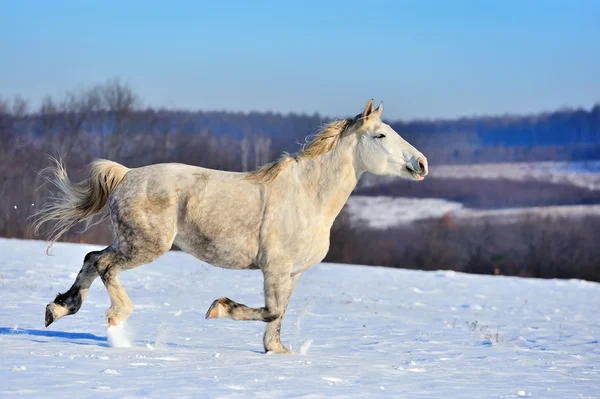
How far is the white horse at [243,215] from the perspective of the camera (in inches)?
307

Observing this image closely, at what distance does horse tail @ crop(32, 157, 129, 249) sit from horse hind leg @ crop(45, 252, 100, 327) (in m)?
0.52

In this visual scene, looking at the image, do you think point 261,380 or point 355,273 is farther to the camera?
point 355,273

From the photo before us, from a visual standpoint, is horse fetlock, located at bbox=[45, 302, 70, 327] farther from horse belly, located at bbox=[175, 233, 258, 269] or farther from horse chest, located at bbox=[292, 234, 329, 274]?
horse chest, located at bbox=[292, 234, 329, 274]

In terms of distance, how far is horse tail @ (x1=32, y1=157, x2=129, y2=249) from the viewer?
27.3 ft

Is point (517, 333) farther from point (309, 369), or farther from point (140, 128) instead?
point (140, 128)

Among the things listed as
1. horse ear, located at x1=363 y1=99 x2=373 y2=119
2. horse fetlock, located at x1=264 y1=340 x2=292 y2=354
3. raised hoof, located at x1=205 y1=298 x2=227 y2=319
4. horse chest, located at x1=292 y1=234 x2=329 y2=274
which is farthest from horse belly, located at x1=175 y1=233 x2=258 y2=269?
horse ear, located at x1=363 y1=99 x2=373 y2=119

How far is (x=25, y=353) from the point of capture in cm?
678

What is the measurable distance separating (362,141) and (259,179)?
1068 mm

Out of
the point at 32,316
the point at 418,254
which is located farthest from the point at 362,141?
the point at 418,254

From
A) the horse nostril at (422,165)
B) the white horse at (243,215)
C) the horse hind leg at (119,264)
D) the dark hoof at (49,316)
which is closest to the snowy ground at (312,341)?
the dark hoof at (49,316)

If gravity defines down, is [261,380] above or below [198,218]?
below

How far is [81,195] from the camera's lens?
28.1ft

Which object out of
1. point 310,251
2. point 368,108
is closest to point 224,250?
point 310,251

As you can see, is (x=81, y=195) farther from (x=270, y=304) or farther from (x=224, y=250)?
(x=270, y=304)
